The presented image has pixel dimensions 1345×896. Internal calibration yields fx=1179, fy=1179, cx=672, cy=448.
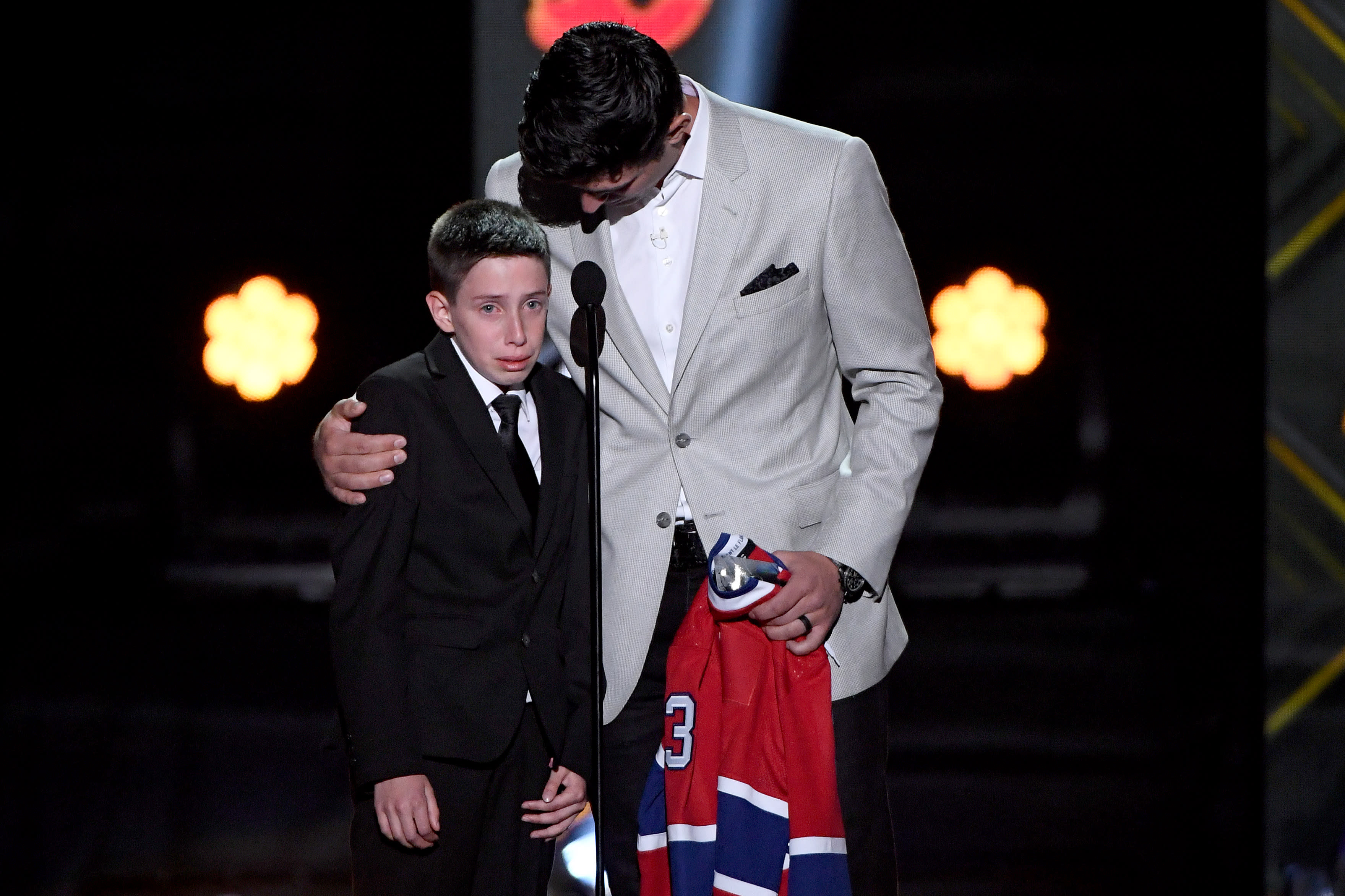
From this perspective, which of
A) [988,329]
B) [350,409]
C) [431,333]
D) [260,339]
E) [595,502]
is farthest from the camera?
[988,329]

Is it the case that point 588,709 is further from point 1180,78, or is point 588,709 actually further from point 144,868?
point 1180,78

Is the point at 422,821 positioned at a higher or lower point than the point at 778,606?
lower

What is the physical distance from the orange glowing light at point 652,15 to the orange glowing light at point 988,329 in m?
2.22

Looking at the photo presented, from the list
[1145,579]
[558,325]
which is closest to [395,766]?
[558,325]

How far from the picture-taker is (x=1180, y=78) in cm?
407

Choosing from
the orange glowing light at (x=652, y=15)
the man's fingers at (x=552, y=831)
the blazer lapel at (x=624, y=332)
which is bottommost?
the man's fingers at (x=552, y=831)

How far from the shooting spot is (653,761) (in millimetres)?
1527

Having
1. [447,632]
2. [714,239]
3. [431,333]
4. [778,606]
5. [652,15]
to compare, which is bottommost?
[431,333]

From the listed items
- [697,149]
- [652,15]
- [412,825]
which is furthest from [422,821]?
[652,15]

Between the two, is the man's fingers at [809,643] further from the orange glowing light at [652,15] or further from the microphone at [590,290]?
the orange glowing light at [652,15]

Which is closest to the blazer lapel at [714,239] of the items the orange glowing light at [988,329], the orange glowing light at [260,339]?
the orange glowing light at [260,339]

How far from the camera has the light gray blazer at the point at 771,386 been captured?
1436mm

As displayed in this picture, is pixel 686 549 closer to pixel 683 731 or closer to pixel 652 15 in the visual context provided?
pixel 683 731

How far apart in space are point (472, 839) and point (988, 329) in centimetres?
421
